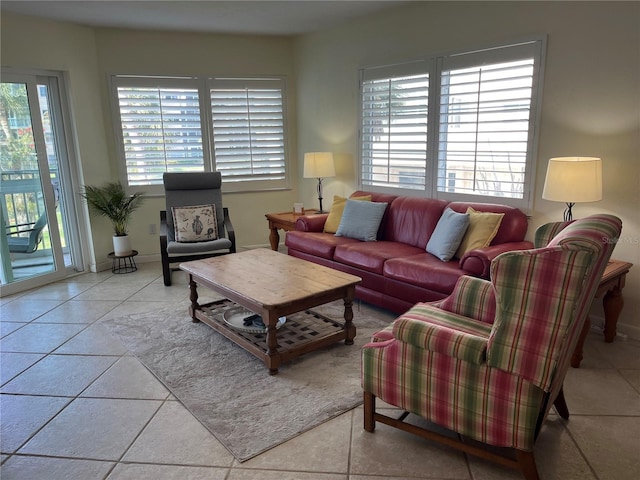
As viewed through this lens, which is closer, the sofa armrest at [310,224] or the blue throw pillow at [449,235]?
the blue throw pillow at [449,235]

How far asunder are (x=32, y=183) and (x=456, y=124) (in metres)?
4.05

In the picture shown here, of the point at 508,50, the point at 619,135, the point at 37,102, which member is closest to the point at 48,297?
the point at 37,102

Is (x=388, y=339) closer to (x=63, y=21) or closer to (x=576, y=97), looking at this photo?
(x=576, y=97)

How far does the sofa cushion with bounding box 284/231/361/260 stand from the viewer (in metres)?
4.11

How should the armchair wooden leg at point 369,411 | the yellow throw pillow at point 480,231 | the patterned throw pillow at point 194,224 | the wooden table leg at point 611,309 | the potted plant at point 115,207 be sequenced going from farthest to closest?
the potted plant at point 115,207
the patterned throw pillow at point 194,224
the yellow throw pillow at point 480,231
the wooden table leg at point 611,309
the armchair wooden leg at point 369,411

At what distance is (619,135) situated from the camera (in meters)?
3.03

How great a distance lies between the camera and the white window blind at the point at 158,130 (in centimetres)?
515

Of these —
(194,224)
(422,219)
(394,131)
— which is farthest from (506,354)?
(194,224)

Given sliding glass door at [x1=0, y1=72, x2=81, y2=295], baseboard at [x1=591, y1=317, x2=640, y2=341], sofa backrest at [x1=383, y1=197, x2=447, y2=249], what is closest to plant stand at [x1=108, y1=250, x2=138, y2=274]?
sliding glass door at [x1=0, y1=72, x2=81, y2=295]

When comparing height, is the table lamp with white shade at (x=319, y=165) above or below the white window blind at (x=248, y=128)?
below

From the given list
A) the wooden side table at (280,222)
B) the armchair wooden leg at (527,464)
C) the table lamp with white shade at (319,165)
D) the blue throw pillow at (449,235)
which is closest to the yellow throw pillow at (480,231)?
the blue throw pillow at (449,235)

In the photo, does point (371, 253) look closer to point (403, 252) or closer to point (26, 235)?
point (403, 252)

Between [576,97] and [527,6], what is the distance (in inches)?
30.4

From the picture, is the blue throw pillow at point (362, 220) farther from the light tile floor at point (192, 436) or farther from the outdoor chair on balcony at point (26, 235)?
the outdoor chair on balcony at point (26, 235)
